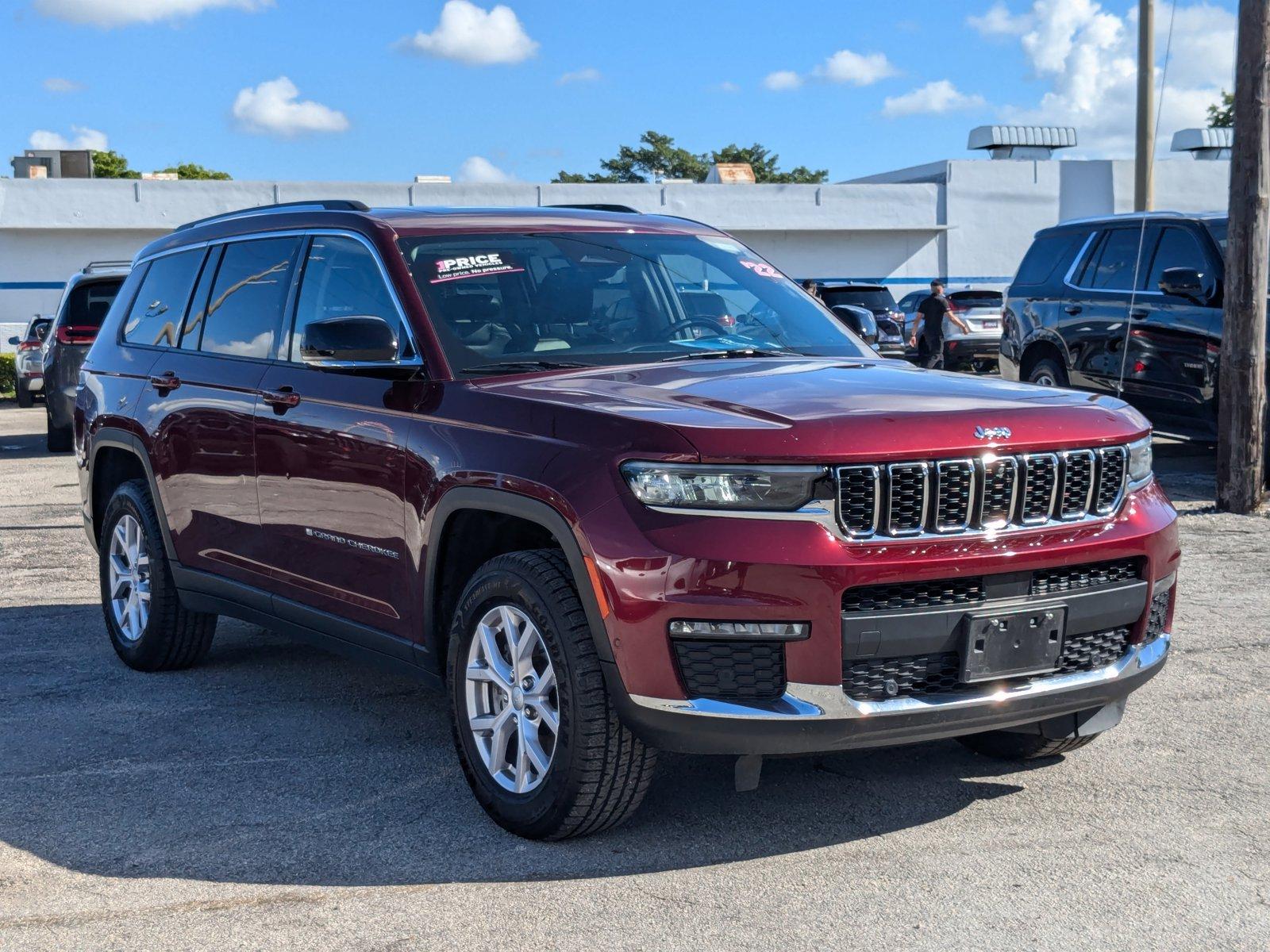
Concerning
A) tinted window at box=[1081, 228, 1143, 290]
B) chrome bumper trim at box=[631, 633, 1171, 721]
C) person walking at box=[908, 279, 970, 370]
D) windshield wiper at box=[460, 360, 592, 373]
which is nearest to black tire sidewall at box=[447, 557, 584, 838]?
chrome bumper trim at box=[631, 633, 1171, 721]

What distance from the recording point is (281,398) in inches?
213

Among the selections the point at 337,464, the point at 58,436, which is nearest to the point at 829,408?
the point at 337,464

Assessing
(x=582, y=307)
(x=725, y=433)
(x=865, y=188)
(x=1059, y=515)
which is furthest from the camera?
(x=865, y=188)

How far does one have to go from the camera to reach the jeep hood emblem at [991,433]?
13.1 ft

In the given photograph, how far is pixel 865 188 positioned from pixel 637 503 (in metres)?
37.9

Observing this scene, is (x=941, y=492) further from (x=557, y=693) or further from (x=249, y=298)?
(x=249, y=298)

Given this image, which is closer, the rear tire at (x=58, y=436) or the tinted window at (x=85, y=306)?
the tinted window at (x=85, y=306)

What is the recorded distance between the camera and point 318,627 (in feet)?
17.5

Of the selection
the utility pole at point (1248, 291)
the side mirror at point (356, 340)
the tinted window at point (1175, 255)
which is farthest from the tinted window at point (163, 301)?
the tinted window at point (1175, 255)

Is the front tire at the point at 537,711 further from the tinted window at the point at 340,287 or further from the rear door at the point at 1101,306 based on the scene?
the rear door at the point at 1101,306

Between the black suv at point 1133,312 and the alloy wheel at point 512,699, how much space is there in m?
8.18

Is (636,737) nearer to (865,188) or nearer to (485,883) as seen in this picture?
(485,883)

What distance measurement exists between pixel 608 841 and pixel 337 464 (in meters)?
1.62

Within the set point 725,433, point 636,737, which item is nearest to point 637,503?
point 725,433
